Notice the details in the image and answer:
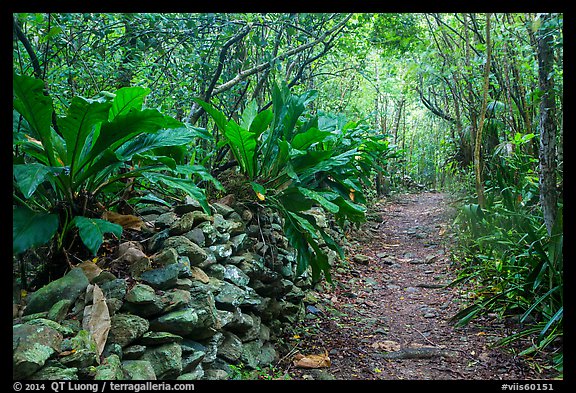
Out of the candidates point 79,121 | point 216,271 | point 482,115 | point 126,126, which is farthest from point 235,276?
point 482,115

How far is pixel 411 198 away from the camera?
414 inches

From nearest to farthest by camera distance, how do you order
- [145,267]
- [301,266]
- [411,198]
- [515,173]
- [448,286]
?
[145,267] < [301,266] < [448,286] < [515,173] < [411,198]

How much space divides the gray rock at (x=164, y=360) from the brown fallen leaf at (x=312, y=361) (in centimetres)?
99

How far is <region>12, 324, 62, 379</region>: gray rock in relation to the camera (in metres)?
1.21

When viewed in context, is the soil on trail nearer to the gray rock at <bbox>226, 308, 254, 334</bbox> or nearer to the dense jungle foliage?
the dense jungle foliage

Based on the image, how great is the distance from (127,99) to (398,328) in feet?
8.01

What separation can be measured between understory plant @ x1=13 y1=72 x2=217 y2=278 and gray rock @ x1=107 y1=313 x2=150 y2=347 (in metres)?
0.28

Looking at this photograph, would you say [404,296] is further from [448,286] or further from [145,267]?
[145,267]

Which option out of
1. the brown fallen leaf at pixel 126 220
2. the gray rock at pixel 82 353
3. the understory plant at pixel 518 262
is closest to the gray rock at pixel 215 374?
the gray rock at pixel 82 353

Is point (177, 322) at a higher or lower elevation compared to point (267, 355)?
higher

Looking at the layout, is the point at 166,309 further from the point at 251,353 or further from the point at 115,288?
the point at 251,353

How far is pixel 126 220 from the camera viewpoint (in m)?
2.19

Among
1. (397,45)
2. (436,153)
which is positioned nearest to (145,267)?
(397,45)
